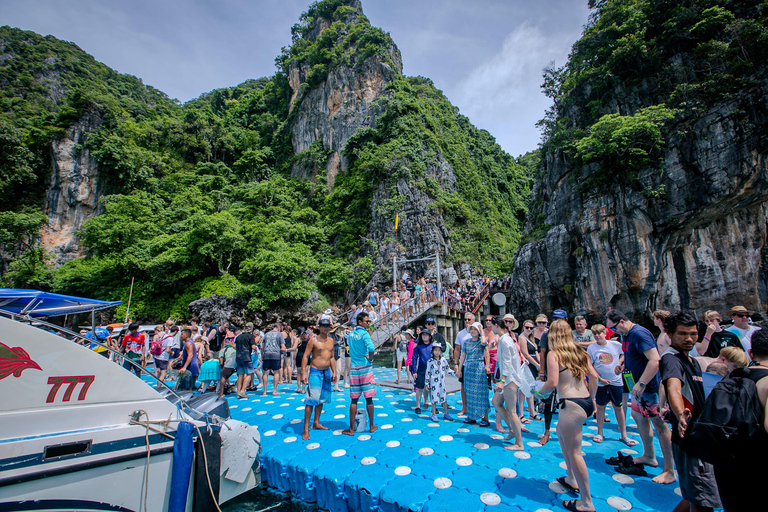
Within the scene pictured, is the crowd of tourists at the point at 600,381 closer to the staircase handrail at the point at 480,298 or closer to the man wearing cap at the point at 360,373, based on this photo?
the man wearing cap at the point at 360,373

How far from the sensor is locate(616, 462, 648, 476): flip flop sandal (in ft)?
11.2

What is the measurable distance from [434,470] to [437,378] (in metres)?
1.89

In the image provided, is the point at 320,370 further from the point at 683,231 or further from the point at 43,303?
the point at 683,231

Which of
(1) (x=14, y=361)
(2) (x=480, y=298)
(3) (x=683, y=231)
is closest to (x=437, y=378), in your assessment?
(1) (x=14, y=361)

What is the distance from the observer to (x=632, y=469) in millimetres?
3434

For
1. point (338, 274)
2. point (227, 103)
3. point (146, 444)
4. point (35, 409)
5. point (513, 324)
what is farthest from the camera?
point (227, 103)

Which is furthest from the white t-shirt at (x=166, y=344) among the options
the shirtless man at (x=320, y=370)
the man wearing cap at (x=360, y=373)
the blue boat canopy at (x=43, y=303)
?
the man wearing cap at (x=360, y=373)

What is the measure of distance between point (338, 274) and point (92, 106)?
2640cm

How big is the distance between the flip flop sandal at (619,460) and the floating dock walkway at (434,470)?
6 centimetres

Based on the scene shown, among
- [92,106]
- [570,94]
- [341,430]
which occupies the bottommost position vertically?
[341,430]

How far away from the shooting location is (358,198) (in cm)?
2756

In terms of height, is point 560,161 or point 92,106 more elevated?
point 92,106

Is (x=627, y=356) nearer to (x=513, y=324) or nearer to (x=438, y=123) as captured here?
(x=513, y=324)

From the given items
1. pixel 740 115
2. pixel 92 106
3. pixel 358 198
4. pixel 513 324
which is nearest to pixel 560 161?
pixel 740 115
